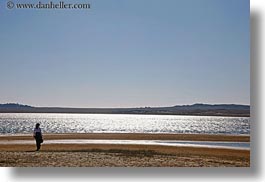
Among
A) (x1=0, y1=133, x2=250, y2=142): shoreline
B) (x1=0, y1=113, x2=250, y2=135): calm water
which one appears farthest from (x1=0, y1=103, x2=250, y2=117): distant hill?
(x1=0, y1=133, x2=250, y2=142): shoreline

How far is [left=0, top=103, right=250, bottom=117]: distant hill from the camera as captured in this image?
156 inches

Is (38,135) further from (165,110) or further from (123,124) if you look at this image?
(165,110)

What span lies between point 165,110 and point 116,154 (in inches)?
15.2

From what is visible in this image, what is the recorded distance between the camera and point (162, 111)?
13.2 ft

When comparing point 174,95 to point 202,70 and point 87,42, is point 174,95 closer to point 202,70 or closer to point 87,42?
point 202,70

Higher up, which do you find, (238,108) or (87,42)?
(87,42)

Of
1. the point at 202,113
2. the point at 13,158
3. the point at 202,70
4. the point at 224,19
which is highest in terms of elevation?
→ the point at 224,19

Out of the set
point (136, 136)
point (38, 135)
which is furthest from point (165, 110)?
point (38, 135)

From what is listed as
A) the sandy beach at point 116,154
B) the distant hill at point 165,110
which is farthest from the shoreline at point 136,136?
the distant hill at point 165,110

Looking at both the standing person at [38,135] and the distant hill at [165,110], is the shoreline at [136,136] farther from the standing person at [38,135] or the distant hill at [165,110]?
the distant hill at [165,110]

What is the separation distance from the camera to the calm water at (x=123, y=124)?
3980 mm

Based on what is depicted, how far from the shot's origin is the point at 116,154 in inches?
158

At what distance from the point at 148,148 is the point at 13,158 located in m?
0.79

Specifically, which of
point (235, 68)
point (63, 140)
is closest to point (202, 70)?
point (235, 68)
